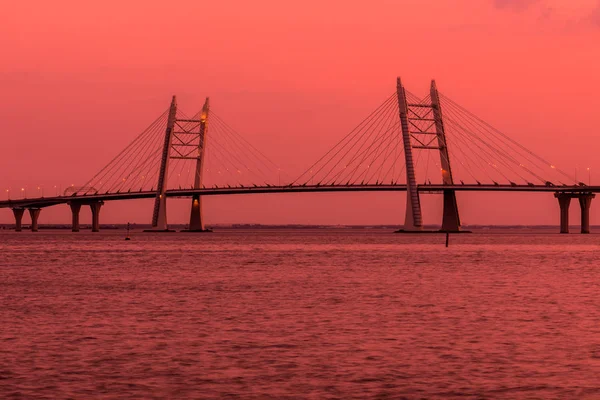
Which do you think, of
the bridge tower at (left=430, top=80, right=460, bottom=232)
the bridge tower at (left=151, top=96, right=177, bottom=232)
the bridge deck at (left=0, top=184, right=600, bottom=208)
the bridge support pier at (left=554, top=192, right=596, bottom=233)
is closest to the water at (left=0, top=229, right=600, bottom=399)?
the bridge deck at (left=0, top=184, right=600, bottom=208)

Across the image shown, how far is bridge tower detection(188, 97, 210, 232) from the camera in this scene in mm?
133875

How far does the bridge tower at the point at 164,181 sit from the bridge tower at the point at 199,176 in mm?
4167

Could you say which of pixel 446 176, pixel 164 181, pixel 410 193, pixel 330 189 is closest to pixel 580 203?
pixel 446 176

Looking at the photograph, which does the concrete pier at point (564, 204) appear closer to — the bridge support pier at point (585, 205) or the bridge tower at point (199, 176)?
the bridge support pier at point (585, 205)

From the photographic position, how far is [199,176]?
133250 millimetres

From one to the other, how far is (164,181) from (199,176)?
17.9 ft

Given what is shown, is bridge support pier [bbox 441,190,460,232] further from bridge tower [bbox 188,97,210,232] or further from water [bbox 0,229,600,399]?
water [bbox 0,229,600,399]

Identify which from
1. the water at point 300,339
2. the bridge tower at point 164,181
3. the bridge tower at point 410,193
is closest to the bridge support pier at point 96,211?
the bridge tower at point 164,181

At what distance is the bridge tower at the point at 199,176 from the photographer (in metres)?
134

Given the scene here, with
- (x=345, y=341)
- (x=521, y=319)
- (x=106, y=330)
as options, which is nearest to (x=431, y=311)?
(x=521, y=319)

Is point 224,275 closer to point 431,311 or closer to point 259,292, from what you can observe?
point 259,292

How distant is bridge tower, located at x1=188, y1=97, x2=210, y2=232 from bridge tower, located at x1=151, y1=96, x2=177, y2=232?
4.17 m

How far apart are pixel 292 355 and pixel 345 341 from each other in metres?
2.37

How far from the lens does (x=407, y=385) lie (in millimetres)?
15016
